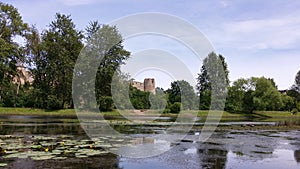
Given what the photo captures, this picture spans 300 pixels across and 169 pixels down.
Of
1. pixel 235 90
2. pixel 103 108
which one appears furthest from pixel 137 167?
pixel 235 90

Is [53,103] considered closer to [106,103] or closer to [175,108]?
[106,103]

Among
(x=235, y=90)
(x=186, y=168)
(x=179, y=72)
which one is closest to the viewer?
(x=186, y=168)

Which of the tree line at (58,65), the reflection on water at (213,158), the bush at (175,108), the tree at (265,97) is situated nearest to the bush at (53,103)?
the tree line at (58,65)

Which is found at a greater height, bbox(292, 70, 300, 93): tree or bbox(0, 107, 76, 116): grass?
bbox(292, 70, 300, 93): tree

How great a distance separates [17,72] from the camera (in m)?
52.8

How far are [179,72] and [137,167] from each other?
992 cm

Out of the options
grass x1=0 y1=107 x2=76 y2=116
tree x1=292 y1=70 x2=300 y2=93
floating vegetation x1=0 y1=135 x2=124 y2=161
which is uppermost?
tree x1=292 y1=70 x2=300 y2=93

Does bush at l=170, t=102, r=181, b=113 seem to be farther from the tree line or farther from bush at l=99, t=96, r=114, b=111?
bush at l=99, t=96, r=114, b=111

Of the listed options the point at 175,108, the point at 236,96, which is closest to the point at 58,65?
the point at 175,108

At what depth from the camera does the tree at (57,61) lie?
53.4 metres

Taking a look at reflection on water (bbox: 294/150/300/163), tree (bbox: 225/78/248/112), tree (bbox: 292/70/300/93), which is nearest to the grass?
tree (bbox: 225/78/248/112)

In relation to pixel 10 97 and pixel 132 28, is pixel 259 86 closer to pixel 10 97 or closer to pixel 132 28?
pixel 10 97

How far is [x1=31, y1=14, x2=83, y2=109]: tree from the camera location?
175 feet

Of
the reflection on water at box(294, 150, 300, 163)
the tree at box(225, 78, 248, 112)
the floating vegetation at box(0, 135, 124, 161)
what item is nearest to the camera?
the floating vegetation at box(0, 135, 124, 161)
